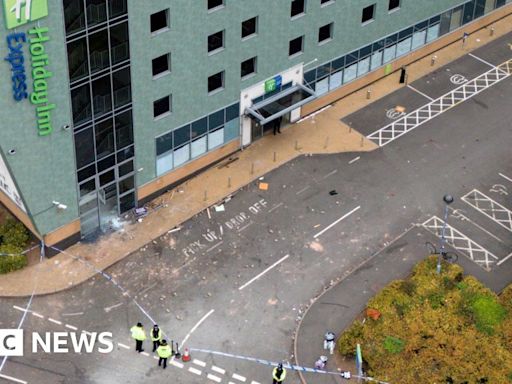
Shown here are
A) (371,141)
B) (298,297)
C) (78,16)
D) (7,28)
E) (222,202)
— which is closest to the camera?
(7,28)

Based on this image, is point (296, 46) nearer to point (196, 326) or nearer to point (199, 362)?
point (196, 326)

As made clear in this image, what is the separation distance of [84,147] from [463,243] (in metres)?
24.7

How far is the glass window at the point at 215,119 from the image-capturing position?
59.2 metres

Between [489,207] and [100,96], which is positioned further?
[489,207]

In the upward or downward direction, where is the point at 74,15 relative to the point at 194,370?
upward

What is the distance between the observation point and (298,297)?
174 ft

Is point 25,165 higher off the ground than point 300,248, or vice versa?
point 25,165

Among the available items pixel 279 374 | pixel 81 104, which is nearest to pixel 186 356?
pixel 279 374

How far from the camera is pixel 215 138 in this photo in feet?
200

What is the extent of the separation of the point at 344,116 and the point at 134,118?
63.7ft

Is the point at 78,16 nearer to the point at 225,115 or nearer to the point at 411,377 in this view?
the point at 225,115

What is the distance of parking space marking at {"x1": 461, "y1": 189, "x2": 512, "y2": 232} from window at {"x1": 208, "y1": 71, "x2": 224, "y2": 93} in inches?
716

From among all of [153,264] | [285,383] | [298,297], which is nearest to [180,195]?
[153,264]

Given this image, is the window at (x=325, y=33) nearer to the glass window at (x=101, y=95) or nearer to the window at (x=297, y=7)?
the window at (x=297, y=7)
